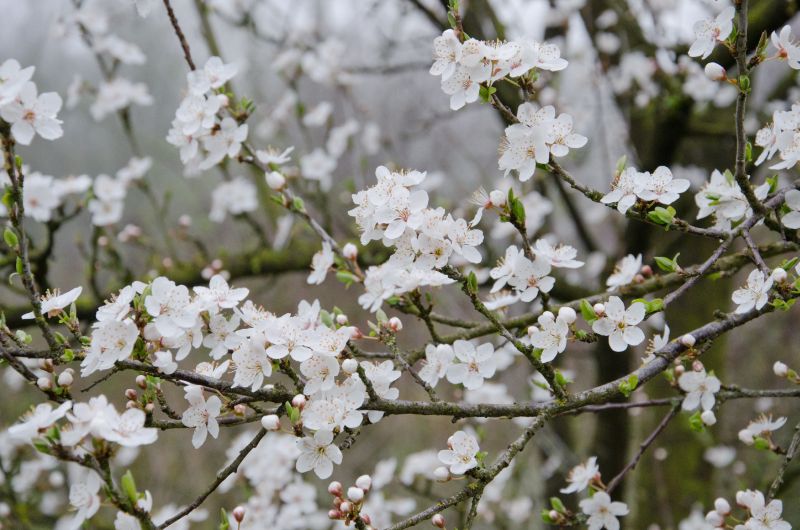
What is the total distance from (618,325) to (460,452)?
0.44 metres

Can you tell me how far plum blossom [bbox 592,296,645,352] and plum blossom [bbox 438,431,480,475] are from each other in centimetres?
36

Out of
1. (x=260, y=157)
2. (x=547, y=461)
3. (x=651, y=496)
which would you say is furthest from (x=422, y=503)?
(x=260, y=157)

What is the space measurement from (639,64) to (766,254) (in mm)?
2233

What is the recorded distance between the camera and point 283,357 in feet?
4.33

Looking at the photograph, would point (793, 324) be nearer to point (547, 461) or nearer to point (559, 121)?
point (547, 461)

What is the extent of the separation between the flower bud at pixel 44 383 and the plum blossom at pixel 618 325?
1088mm

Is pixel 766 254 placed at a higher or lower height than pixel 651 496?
higher

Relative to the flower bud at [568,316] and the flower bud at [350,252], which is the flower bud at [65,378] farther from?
the flower bud at [568,316]

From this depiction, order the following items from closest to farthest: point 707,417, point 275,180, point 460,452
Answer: point 460,452 < point 707,417 < point 275,180

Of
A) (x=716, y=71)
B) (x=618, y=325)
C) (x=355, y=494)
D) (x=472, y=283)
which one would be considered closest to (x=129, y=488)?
(x=355, y=494)

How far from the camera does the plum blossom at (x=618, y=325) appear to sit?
1396 millimetres

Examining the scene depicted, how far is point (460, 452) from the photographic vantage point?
139 centimetres

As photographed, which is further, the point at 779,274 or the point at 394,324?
the point at 394,324

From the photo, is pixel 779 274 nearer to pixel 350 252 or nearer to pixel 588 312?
pixel 588 312
